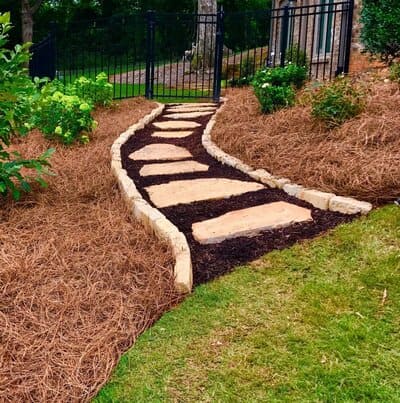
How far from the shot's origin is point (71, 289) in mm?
2230

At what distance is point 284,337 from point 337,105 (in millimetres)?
2392

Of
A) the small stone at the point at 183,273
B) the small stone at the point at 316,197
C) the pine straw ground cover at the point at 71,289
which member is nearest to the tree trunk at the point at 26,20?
the pine straw ground cover at the point at 71,289

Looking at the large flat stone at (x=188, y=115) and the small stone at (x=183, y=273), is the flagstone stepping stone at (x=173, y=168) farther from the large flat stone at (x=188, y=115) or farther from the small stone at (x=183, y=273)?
the large flat stone at (x=188, y=115)

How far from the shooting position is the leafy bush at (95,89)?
6.48 metres

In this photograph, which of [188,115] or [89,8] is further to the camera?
[89,8]

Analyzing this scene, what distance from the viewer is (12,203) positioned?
10.5 ft

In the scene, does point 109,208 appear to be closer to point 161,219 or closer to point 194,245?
point 161,219

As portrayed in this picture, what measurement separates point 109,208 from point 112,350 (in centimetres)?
145

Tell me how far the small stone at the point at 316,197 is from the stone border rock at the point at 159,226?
94cm

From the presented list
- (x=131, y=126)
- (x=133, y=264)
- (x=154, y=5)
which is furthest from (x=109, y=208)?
(x=154, y=5)

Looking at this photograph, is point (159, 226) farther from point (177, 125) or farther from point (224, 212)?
point (177, 125)

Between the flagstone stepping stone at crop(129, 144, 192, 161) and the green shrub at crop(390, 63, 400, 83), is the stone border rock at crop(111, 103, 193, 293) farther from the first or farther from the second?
the green shrub at crop(390, 63, 400, 83)

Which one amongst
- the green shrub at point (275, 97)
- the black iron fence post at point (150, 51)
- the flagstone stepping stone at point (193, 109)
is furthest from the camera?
the black iron fence post at point (150, 51)

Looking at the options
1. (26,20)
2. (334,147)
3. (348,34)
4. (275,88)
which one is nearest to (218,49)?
(348,34)
